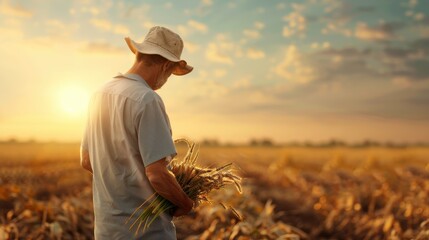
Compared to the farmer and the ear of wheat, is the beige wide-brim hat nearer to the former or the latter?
the farmer

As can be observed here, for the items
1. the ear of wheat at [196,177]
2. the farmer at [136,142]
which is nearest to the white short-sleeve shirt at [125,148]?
the farmer at [136,142]

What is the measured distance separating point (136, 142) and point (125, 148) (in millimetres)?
87

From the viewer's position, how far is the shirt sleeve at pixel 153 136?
135 inches

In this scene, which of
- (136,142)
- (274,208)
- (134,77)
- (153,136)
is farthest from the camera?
(274,208)

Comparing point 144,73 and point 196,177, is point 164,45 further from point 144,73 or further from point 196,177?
point 196,177

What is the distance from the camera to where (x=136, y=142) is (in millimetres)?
3574

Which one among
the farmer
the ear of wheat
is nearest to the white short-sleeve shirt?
the farmer

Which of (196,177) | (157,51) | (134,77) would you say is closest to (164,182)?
(196,177)

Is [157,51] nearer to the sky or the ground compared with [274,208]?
nearer to the sky

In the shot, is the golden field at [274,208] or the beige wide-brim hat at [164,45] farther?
the golden field at [274,208]

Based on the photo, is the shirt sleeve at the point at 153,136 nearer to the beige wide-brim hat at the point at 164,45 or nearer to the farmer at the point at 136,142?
the farmer at the point at 136,142

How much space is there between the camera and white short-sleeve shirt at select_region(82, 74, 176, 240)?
346 centimetres

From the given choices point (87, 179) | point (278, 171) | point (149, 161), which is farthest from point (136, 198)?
point (278, 171)

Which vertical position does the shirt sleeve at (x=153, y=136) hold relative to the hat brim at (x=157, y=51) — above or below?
below
